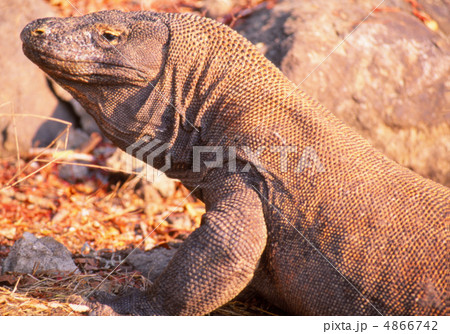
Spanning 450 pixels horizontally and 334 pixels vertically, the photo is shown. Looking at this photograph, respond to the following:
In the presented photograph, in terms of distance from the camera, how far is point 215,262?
3.50 m

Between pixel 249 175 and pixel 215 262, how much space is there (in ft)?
2.33

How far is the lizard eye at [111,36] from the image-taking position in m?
4.10

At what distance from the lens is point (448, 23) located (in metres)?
7.59

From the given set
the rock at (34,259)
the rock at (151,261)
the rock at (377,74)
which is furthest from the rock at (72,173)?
the rock at (377,74)

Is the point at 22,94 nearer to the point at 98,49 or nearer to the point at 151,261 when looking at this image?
the point at 151,261

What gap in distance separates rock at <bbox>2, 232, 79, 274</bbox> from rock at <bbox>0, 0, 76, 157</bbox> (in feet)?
11.5

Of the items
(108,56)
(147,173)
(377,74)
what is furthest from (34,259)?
(377,74)

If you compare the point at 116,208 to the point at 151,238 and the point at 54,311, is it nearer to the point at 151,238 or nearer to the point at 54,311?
the point at 151,238

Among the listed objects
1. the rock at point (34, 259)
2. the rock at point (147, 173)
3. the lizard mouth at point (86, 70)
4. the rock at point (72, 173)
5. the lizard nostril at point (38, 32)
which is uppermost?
the lizard nostril at point (38, 32)

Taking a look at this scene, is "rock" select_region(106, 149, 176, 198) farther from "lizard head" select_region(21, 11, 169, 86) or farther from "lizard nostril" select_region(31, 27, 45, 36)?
"lizard nostril" select_region(31, 27, 45, 36)

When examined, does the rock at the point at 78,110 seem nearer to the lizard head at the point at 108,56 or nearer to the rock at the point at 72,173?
the rock at the point at 72,173

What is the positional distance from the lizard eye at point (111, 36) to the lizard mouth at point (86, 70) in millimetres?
191

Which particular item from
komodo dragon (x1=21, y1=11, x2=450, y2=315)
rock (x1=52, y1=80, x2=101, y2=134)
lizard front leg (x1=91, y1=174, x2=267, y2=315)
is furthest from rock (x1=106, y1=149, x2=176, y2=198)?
lizard front leg (x1=91, y1=174, x2=267, y2=315)

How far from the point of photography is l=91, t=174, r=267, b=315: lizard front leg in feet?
11.5
